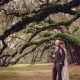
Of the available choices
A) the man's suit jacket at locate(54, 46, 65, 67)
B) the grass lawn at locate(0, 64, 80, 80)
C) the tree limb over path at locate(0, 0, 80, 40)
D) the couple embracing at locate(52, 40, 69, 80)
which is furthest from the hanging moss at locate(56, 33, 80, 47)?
the man's suit jacket at locate(54, 46, 65, 67)

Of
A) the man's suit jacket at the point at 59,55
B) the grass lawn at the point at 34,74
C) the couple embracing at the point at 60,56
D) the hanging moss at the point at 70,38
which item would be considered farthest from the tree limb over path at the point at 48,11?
the hanging moss at the point at 70,38

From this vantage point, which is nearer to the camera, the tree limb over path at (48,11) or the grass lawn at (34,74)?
the tree limb over path at (48,11)

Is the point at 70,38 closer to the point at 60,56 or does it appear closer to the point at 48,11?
the point at 48,11

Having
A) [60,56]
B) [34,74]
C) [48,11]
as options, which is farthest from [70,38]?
[60,56]

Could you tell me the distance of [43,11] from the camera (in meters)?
11.6

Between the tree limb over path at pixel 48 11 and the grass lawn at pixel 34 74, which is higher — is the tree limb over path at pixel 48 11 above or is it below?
above

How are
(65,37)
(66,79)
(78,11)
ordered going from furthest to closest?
(65,37), (78,11), (66,79)

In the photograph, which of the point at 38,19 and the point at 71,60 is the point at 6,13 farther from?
the point at 71,60

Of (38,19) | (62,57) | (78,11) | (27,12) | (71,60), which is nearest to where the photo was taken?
(62,57)

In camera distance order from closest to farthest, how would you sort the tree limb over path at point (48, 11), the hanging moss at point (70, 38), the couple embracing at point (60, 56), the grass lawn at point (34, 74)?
the couple embracing at point (60, 56), the tree limb over path at point (48, 11), the grass lawn at point (34, 74), the hanging moss at point (70, 38)

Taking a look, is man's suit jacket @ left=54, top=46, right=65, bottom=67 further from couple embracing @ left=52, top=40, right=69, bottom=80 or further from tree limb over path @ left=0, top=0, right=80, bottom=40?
tree limb over path @ left=0, top=0, right=80, bottom=40

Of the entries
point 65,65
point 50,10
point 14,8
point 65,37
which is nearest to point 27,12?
point 14,8

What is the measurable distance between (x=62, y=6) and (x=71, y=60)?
1144 inches

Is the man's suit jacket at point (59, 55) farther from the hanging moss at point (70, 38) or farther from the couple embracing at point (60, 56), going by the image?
the hanging moss at point (70, 38)
